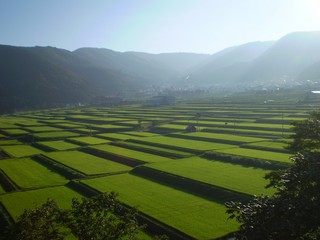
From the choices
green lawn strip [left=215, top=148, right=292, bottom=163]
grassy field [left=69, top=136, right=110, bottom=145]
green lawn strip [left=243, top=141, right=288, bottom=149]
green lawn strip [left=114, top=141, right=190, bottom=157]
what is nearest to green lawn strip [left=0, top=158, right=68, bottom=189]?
grassy field [left=69, top=136, right=110, bottom=145]

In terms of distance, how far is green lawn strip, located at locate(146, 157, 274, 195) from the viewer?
2233 centimetres

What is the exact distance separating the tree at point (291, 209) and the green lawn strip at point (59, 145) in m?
34.3

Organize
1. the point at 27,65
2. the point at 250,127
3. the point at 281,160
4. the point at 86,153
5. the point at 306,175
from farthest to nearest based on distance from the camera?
the point at 27,65, the point at 250,127, the point at 86,153, the point at 281,160, the point at 306,175

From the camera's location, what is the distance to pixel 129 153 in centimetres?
3650

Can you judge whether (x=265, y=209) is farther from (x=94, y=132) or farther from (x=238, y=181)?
(x=94, y=132)

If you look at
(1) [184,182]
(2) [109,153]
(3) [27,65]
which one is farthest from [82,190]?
(3) [27,65]

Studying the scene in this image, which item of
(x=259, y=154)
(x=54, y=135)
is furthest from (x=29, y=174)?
(x=54, y=135)

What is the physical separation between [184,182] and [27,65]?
123m

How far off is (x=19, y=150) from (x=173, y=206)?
86.2ft

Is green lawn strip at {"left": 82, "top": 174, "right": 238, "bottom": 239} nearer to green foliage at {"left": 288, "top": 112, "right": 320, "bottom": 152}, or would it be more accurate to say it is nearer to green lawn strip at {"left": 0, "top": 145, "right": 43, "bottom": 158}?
green foliage at {"left": 288, "top": 112, "right": 320, "bottom": 152}

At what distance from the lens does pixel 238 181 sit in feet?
78.1

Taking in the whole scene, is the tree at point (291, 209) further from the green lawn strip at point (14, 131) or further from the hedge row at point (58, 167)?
the green lawn strip at point (14, 131)

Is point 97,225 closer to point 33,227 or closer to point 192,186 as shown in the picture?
point 33,227

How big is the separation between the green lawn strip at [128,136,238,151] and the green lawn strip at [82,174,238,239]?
11.7 m
